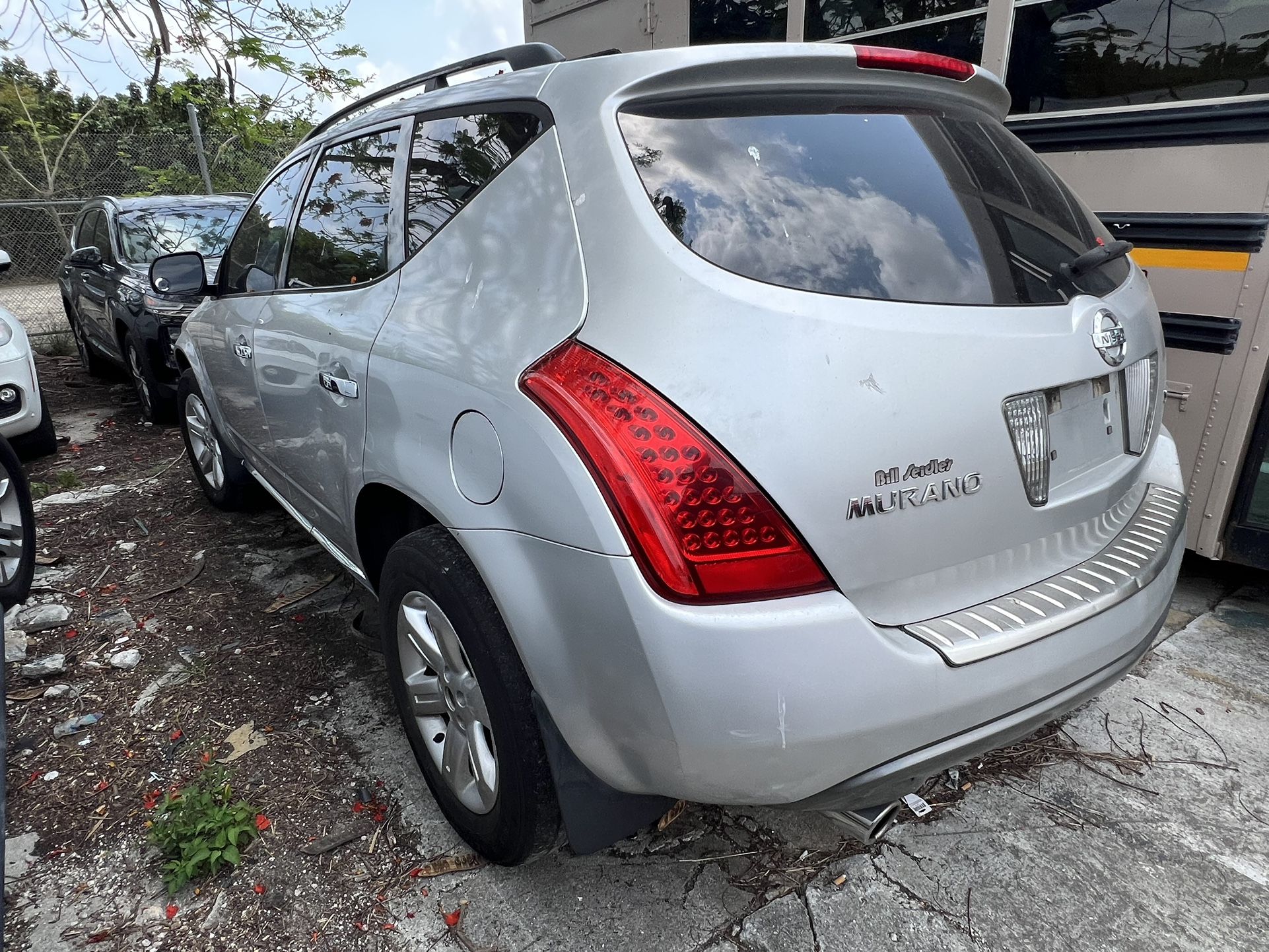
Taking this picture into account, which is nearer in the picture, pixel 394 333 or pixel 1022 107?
pixel 394 333

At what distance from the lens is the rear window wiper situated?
181 centimetres

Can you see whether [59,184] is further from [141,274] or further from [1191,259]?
[1191,259]

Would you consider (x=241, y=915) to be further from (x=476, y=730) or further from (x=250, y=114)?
(x=250, y=114)

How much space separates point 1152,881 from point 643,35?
439 cm

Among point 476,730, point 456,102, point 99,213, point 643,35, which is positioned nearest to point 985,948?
point 476,730

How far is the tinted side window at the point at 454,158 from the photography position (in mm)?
1795

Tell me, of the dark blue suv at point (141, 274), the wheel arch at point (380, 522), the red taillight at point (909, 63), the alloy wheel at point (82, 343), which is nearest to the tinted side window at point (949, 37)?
the red taillight at point (909, 63)

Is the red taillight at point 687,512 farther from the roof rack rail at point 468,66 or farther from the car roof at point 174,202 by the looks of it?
the car roof at point 174,202

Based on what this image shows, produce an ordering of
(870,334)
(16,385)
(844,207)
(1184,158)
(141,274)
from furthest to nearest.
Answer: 1. (141,274)
2. (16,385)
3. (1184,158)
4. (844,207)
5. (870,334)

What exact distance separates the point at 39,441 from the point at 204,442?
1.96m

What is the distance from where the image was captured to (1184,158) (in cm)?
291

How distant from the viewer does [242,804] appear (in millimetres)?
2248

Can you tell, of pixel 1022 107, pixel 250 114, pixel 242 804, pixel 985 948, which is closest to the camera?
pixel 985 948

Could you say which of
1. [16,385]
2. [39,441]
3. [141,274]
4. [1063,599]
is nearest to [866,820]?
[1063,599]
